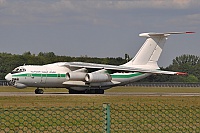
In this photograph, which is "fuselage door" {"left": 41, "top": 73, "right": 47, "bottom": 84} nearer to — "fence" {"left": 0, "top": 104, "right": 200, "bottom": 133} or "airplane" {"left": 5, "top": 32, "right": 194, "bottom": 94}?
"airplane" {"left": 5, "top": 32, "right": 194, "bottom": 94}

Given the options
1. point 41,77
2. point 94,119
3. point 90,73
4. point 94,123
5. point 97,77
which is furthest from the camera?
point 90,73

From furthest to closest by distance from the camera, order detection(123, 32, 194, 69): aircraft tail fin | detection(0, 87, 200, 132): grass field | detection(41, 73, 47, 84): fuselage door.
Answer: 1. detection(123, 32, 194, 69): aircraft tail fin
2. detection(41, 73, 47, 84): fuselage door
3. detection(0, 87, 200, 132): grass field

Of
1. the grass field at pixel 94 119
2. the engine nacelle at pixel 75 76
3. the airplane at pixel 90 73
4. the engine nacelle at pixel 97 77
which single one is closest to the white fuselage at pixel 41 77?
the airplane at pixel 90 73

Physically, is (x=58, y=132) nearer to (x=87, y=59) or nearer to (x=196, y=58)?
(x=87, y=59)

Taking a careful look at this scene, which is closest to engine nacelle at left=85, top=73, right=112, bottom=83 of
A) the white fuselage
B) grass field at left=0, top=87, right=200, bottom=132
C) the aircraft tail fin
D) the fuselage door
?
the white fuselage

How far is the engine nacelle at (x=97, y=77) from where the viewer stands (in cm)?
4318

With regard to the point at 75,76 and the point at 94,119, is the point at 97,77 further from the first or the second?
the point at 94,119

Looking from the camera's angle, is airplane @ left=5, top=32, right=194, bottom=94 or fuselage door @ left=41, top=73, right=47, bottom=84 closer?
fuselage door @ left=41, top=73, right=47, bottom=84

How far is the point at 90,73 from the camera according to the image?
4397 cm

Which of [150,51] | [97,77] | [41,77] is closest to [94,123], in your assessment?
[41,77]

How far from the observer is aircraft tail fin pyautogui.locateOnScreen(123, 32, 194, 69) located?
4772 cm

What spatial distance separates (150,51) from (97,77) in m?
6.57

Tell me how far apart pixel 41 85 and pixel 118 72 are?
254 inches

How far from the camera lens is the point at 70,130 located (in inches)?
521
